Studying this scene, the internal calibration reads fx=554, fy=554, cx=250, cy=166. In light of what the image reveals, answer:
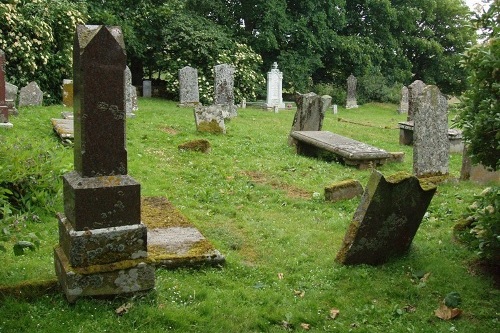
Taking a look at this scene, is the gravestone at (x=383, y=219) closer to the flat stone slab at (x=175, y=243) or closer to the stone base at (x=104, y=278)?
the flat stone slab at (x=175, y=243)

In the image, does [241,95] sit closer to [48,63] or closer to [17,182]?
[48,63]

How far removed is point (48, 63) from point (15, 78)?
5.62 feet

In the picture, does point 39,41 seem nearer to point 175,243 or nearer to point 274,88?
point 274,88

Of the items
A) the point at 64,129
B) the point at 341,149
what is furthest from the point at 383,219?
the point at 64,129

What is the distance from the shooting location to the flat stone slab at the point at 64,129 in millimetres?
11656

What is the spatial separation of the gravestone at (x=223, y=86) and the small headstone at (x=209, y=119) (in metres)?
4.54

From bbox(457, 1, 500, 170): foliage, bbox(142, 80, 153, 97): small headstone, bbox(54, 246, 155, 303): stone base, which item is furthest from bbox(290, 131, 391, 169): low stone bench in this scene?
bbox(142, 80, 153, 97): small headstone

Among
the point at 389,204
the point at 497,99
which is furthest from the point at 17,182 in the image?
the point at 497,99

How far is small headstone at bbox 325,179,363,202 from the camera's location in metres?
8.88

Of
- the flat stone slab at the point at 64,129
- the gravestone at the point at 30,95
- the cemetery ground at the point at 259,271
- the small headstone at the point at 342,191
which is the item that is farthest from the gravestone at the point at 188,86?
the small headstone at the point at 342,191

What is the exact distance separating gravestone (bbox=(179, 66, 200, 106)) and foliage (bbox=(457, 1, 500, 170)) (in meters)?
16.8

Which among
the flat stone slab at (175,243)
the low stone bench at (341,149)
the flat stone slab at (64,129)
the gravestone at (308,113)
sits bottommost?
the flat stone slab at (175,243)

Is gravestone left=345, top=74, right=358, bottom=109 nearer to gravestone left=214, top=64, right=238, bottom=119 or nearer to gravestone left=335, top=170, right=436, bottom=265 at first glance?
gravestone left=214, top=64, right=238, bottom=119

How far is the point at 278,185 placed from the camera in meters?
10.0
